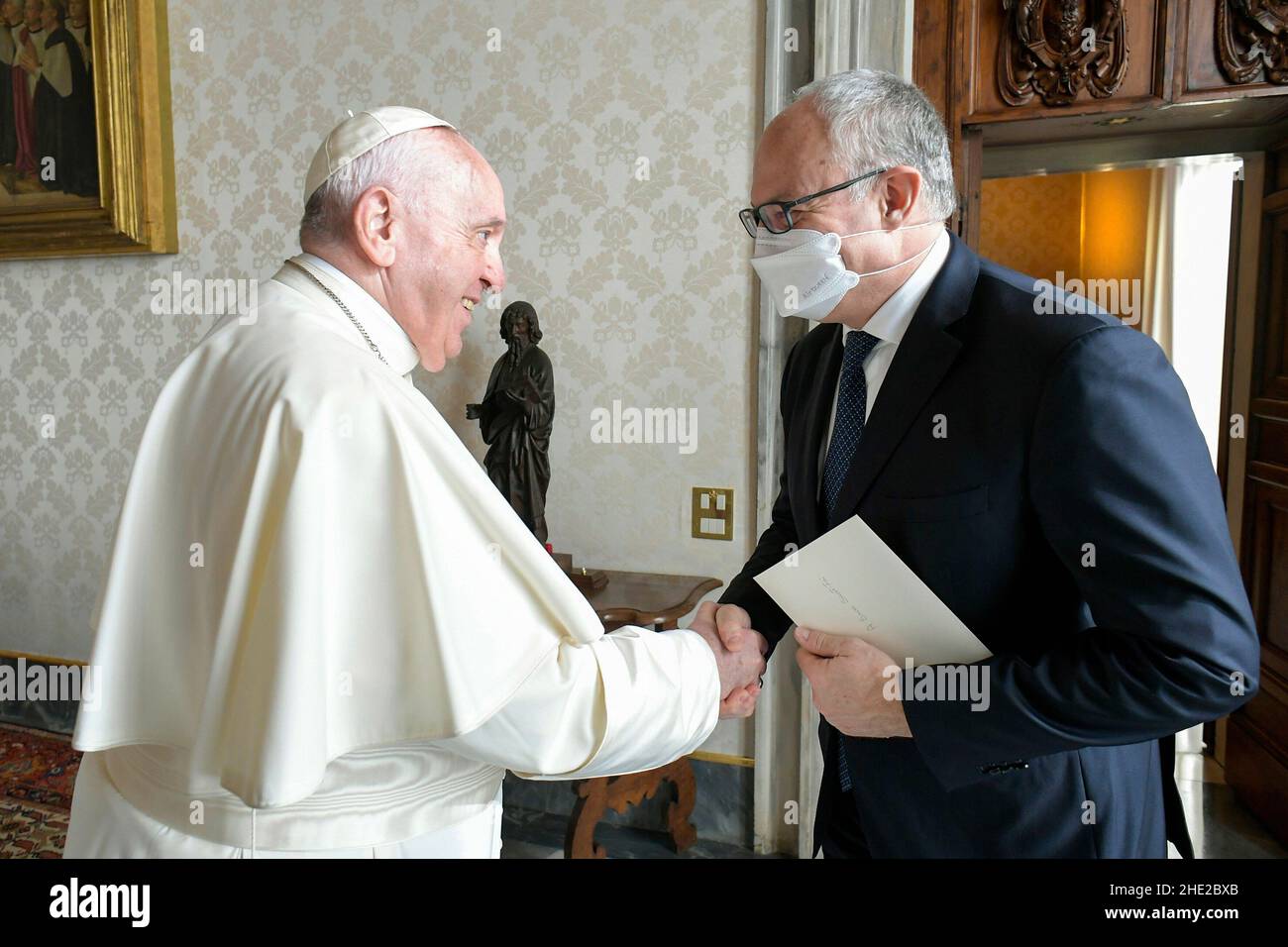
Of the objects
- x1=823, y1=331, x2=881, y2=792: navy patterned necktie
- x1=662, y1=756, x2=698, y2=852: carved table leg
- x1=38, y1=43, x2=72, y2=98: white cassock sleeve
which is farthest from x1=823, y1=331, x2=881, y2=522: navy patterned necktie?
x1=38, y1=43, x2=72, y2=98: white cassock sleeve

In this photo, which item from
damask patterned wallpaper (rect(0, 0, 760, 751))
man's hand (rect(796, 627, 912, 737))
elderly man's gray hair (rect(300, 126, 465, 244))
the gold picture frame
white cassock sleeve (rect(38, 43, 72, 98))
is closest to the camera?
man's hand (rect(796, 627, 912, 737))

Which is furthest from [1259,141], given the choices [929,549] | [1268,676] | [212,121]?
[212,121]

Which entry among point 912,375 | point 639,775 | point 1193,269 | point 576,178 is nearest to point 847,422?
point 912,375

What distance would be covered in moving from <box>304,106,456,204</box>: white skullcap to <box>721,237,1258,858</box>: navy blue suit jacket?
0.99m

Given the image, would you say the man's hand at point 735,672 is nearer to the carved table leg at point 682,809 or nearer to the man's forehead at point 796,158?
the man's forehead at point 796,158

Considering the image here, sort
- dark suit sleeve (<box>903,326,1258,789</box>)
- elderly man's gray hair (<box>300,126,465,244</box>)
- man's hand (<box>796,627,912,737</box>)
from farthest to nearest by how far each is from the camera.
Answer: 1. elderly man's gray hair (<box>300,126,465,244</box>)
2. man's hand (<box>796,627,912,737</box>)
3. dark suit sleeve (<box>903,326,1258,789</box>)

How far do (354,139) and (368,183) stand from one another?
10 cm

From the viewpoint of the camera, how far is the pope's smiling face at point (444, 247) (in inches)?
67.4

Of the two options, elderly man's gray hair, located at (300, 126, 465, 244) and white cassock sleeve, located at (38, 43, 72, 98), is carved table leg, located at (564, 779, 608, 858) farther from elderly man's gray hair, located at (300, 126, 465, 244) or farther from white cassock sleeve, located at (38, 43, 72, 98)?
white cassock sleeve, located at (38, 43, 72, 98)

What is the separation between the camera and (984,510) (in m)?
1.50

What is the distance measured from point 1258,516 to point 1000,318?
119 inches

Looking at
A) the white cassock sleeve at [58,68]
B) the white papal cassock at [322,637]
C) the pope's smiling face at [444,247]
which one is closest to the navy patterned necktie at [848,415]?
the white papal cassock at [322,637]

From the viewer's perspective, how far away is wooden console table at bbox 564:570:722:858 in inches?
124

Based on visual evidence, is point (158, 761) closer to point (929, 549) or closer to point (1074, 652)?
point (929, 549)
